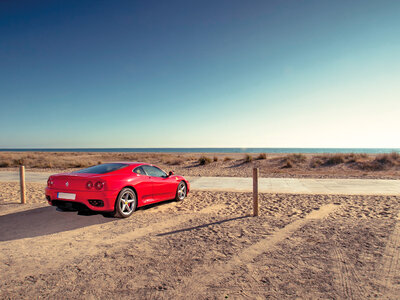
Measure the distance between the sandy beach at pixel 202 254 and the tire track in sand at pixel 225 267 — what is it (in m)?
0.01

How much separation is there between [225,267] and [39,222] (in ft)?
15.0

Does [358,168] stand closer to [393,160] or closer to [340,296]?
[393,160]

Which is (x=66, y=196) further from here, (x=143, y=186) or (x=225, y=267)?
(x=225, y=267)

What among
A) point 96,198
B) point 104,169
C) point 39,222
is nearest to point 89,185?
point 96,198

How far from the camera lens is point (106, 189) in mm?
5352

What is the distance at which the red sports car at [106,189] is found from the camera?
5.35 m

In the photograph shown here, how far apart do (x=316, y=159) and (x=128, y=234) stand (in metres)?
21.6

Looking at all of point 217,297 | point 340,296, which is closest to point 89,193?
point 217,297

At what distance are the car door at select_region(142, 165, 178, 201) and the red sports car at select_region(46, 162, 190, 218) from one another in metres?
0.04

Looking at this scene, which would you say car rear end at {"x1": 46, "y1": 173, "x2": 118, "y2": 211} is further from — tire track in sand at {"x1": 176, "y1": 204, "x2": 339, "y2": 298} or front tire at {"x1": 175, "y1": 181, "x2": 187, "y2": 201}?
tire track in sand at {"x1": 176, "y1": 204, "x2": 339, "y2": 298}

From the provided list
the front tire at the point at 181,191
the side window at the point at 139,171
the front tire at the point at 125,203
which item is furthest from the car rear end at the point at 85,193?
the front tire at the point at 181,191

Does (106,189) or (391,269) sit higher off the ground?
(106,189)

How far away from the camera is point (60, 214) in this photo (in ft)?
21.0

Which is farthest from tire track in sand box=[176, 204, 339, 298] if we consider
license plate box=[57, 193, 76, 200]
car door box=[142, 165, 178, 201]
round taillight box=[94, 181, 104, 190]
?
license plate box=[57, 193, 76, 200]
